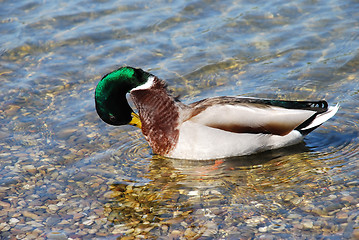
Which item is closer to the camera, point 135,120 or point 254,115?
point 254,115

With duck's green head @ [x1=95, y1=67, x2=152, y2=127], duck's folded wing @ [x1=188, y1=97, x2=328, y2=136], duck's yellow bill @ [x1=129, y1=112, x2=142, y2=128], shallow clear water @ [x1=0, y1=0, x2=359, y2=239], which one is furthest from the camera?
duck's yellow bill @ [x1=129, y1=112, x2=142, y2=128]

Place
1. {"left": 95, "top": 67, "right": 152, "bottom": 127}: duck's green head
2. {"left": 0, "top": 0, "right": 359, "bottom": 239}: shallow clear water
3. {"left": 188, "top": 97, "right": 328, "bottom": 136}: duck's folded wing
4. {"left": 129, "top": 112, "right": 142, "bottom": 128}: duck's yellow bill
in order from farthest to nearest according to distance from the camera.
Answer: {"left": 129, "top": 112, "right": 142, "bottom": 128}: duck's yellow bill → {"left": 95, "top": 67, "right": 152, "bottom": 127}: duck's green head → {"left": 188, "top": 97, "right": 328, "bottom": 136}: duck's folded wing → {"left": 0, "top": 0, "right": 359, "bottom": 239}: shallow clear water

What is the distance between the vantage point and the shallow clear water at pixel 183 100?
5355 millimetres

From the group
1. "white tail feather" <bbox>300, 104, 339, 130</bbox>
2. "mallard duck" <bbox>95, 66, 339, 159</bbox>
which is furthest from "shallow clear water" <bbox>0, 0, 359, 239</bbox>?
"white tail feather" <bbox>300, 104, 339, 130</bbox>

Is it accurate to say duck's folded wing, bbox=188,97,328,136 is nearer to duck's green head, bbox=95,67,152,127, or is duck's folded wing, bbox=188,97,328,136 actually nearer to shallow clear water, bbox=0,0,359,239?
shallow clear water, bbox=0,0,359,239

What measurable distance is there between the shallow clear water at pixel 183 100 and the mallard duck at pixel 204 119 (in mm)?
223

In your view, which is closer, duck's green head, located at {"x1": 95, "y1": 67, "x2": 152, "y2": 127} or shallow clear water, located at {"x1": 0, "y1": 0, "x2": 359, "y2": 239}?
shallow clear water, located at {"x1": 0, "y1": 0, "x2": 359, "y2": 239}

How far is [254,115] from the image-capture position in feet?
20.5

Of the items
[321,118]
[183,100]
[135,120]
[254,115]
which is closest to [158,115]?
[135,120]

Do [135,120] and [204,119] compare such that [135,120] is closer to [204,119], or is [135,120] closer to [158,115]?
[158,115]

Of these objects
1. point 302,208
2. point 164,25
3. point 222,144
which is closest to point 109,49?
point 164,25

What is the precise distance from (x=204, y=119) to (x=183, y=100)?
1.91 meters

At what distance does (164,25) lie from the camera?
10383 mm

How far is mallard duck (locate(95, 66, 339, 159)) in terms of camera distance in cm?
627
